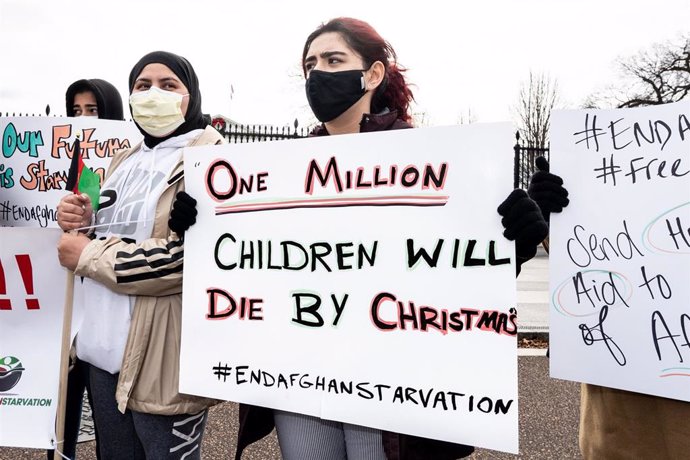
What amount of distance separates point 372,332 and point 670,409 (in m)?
0.95

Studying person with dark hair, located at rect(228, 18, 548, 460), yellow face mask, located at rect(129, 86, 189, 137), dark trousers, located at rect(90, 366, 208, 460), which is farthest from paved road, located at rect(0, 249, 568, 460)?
yellow face mask, located at rect(129, 86, 189, 137)

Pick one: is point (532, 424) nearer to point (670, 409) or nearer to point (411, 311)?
point (670, 409)

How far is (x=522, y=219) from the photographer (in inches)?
49.4

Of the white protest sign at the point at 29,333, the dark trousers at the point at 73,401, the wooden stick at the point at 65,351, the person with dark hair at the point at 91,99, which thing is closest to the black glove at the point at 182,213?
the wooden stick at the point at 65,351

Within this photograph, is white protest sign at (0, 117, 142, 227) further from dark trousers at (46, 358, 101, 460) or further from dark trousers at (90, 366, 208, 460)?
dark trousers at (90, 366, 208, 460)

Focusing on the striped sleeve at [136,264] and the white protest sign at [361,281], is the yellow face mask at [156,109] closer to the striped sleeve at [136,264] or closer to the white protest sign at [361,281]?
the white protest sign at [361,281]

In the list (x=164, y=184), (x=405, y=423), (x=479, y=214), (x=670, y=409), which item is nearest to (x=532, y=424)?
(x=670, y=409)

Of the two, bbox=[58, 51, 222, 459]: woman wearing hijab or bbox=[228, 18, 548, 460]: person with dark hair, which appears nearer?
bbox=[228, 18, 548, 460]: person with dark hair

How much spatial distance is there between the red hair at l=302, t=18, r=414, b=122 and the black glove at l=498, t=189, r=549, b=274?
72 cm

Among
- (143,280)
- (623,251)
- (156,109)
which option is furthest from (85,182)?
(623,251)

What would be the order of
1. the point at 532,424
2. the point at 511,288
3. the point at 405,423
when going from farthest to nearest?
1. the point at 532,424
2. the point at 405,423
3. the point at 511,288

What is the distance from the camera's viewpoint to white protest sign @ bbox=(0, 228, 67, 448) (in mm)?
1917

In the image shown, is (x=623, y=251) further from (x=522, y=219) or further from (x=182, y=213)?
(x=182, y=213)

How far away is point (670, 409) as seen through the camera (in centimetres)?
148
